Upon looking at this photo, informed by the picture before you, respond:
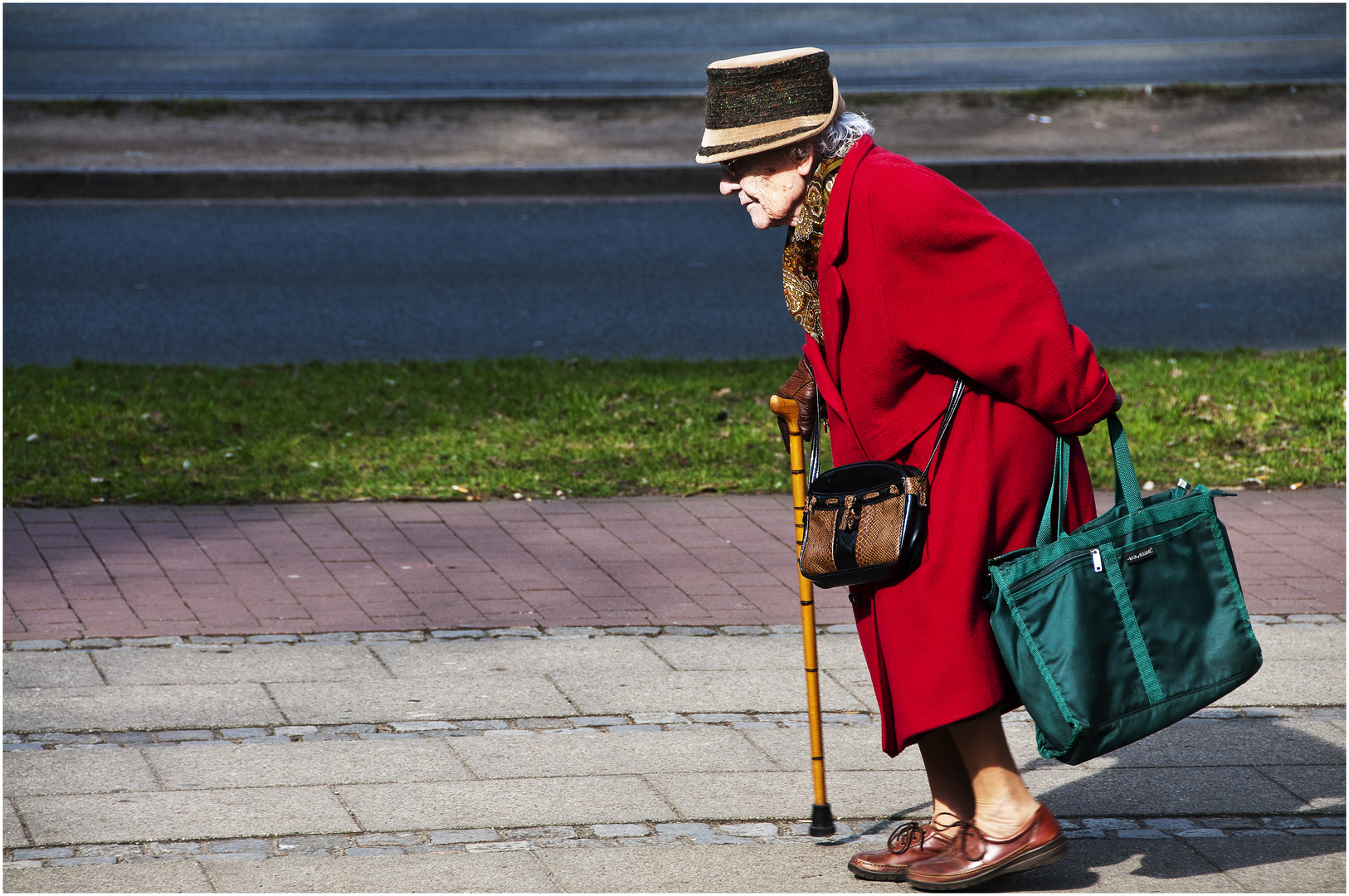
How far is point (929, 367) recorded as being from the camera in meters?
3.23

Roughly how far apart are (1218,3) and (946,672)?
26757 millimetres

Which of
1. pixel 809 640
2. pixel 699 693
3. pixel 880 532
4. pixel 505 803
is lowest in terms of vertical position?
pixel 699 693

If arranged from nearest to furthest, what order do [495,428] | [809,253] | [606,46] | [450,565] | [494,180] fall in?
[809,253] < [450,565] < [495,428] < [494,180] < [606,46]

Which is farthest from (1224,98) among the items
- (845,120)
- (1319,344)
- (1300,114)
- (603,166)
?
(845,120)

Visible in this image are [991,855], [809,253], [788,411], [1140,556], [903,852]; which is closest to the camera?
[1140,556]

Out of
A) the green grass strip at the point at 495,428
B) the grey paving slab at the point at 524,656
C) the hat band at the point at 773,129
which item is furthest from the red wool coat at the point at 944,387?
the green grass strip at the point at 495,428

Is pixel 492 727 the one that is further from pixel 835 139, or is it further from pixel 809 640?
pixel 835 139

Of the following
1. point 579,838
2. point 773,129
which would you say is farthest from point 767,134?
point 579,838

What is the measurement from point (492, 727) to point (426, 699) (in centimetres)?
29

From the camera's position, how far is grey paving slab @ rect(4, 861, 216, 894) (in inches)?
137

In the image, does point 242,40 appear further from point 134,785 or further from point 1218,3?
point 134,785

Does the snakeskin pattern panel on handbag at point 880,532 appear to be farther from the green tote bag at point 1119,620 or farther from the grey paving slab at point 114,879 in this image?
the grey paving slab at point 114,879

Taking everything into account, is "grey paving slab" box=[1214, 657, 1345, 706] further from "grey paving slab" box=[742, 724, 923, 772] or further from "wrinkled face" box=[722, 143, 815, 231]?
"wrinkled face" box=[722, 143, 815, 231]

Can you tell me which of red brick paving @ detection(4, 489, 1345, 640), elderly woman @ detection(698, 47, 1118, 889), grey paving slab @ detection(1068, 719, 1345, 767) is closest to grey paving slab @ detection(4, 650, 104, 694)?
red brick paving @ detection(4, 489, 1345, 640)
